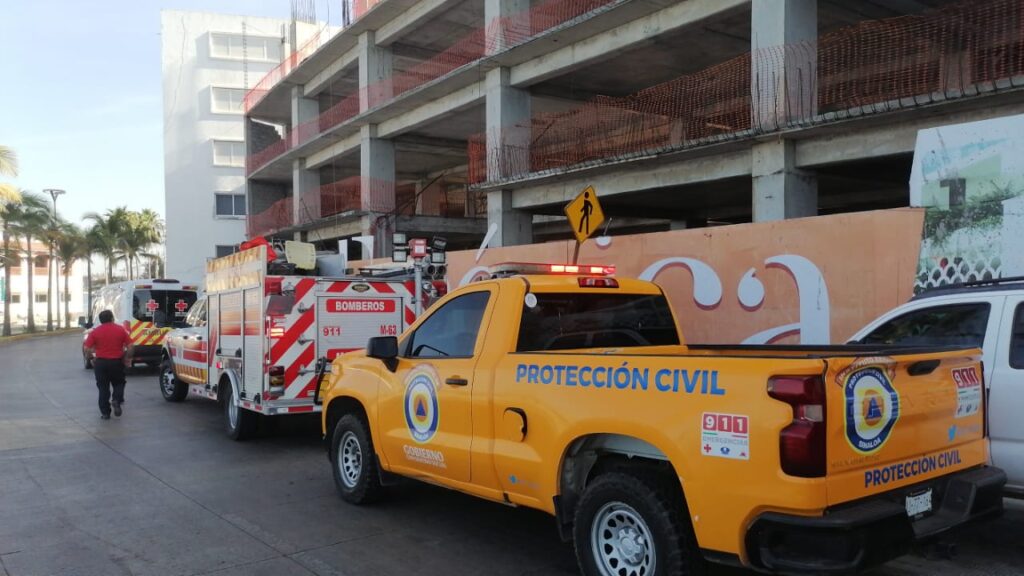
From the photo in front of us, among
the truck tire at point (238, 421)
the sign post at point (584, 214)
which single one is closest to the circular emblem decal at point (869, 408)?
the sign post at point (584, 214)

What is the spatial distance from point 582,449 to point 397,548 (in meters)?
1.85

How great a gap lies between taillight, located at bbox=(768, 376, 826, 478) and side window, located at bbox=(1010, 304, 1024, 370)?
8.27 feet

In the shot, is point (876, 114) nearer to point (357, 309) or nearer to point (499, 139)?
point (357, 309)

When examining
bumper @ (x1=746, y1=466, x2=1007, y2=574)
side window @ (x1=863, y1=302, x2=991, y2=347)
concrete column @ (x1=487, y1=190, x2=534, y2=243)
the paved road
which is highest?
concrete column @ (x1=487, y1=190, x2=534, y2=243)

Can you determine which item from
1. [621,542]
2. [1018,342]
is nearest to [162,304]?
[621,542]

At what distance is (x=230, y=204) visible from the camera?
44.5 metres

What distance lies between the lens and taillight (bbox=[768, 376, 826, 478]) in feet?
11.0

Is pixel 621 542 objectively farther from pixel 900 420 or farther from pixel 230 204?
pixel 230 204

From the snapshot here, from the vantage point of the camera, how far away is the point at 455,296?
5711 millimetres

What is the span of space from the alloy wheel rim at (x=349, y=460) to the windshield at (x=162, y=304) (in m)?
13.5

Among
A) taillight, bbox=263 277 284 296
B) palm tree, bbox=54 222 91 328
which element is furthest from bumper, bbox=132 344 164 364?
palm tree, bbox=54 222 91 328

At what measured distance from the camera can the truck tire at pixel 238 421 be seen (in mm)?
9648

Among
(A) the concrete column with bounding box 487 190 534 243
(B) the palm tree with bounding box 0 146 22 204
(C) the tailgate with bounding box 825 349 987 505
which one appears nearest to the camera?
(C) the tailgate with bounding box 825 349 987 505

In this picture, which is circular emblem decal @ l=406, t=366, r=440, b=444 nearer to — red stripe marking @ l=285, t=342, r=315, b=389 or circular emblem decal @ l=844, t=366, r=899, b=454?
circular emblem decal @ l=844, t=366, r=899, b=454
